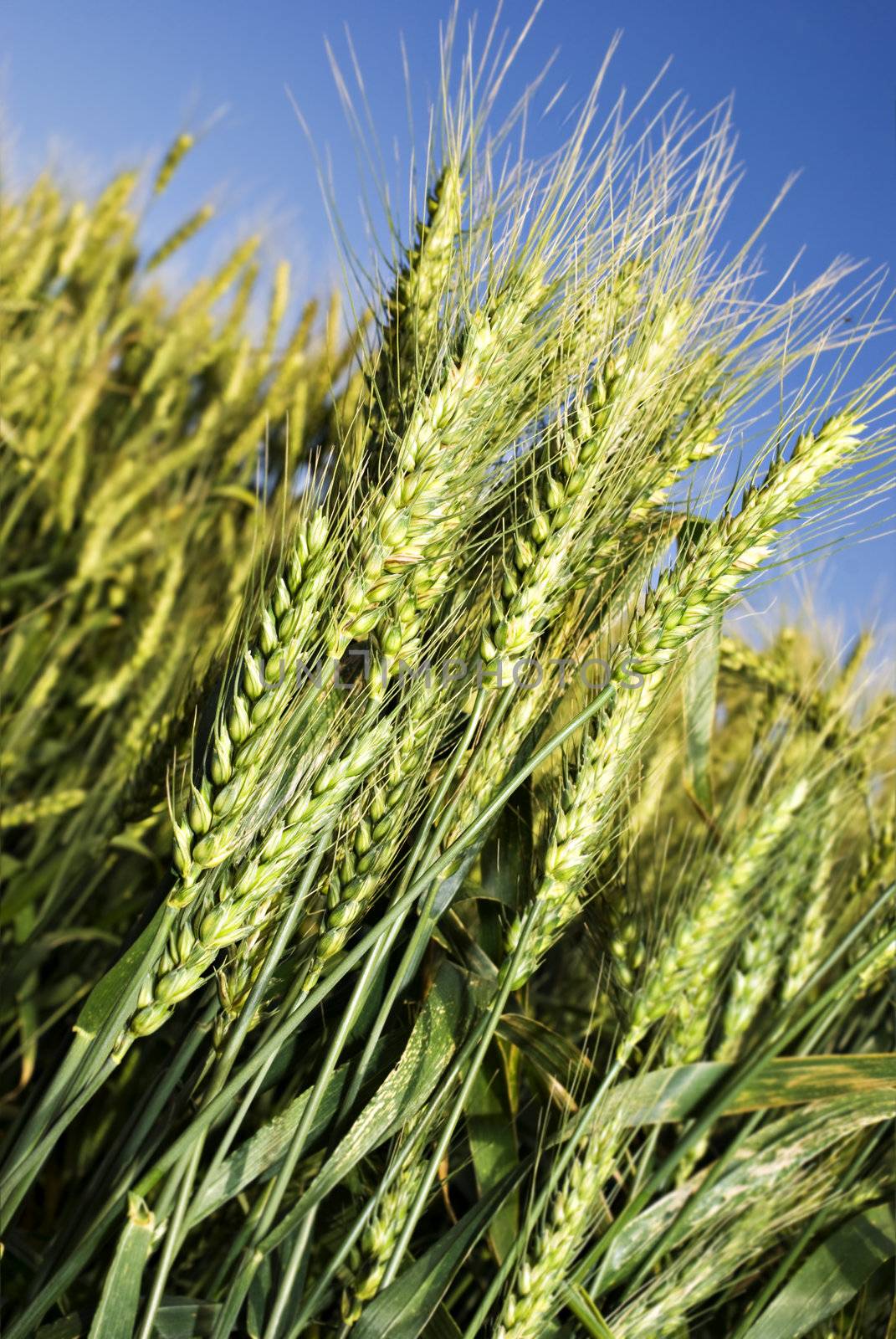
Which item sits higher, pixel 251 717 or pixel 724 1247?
pixel 251 717

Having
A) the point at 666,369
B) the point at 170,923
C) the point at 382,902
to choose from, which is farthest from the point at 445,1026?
the point at 666,369

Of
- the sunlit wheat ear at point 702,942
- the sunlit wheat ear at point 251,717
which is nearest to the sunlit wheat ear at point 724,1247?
the sunlit wheat ear at point 702,942

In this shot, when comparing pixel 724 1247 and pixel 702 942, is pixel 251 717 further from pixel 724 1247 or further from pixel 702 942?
pixel 724 1247

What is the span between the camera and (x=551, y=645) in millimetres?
705

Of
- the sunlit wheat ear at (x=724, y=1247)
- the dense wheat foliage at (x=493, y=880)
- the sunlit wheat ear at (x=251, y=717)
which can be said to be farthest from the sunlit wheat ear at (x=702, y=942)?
the sunlit wheat ear at (x=251, y=717)

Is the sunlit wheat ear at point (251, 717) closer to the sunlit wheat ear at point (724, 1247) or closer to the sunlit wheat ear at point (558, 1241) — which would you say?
the sunlit wheat ear at point (558, 1241)

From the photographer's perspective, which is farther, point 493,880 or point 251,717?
point 493,880

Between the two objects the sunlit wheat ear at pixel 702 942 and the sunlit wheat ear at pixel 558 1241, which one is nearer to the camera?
the sunlit wheat ear at pixel 558 1241

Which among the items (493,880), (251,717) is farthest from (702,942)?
(251,717)

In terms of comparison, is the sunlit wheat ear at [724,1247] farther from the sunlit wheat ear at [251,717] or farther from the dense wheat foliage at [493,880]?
the sunlit wheat ear at [251,717]

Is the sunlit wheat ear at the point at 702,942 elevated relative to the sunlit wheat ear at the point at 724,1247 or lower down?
elevated

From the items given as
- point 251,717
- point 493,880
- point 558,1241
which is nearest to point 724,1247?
point 558,1241

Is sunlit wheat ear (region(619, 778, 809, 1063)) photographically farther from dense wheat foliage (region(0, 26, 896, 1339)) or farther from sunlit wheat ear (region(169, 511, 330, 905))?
sunlit wheat ear (region(169, 511, 330, 905))

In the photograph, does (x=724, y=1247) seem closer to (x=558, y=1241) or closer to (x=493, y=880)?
(x=558, y=1241)
